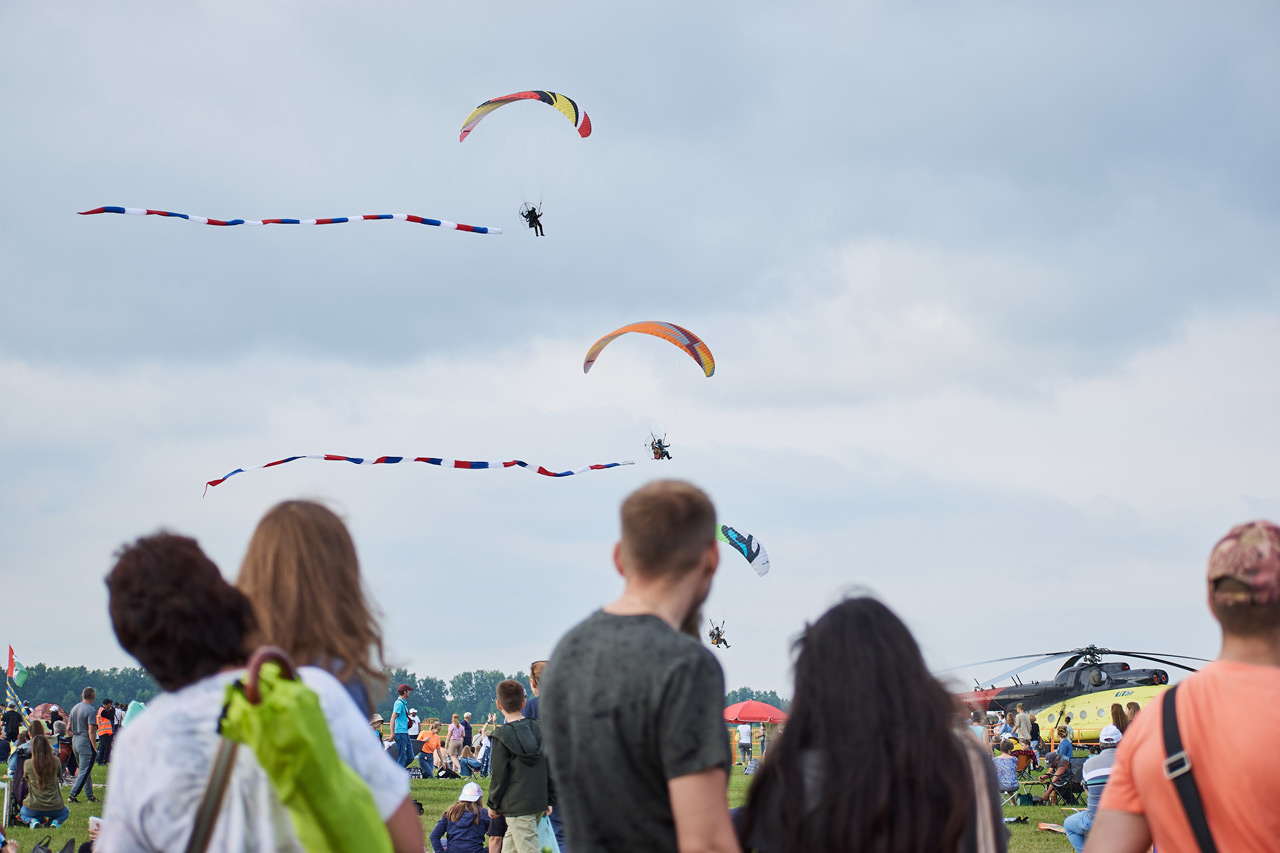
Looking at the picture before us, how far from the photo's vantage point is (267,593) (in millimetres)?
2727

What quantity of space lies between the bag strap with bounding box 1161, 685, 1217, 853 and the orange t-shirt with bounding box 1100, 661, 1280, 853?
0.01m

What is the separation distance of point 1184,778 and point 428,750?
24626 millimetres

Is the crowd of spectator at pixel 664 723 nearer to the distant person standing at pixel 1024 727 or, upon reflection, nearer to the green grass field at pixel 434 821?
the green grass field at pixel 434 821

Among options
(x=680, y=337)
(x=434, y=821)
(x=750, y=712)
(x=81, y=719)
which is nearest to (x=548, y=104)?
(x=680, y=337)

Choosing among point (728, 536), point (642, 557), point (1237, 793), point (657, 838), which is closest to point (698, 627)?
point (642, 557)

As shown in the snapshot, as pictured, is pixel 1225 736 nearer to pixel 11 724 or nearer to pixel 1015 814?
pixel 1015 814

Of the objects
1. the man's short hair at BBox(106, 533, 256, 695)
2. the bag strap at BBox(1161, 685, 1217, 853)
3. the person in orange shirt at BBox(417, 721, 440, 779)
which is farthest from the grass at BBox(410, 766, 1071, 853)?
the man's short hair at BBox(106, 533, 256, 695)

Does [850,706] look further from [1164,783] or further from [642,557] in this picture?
[1164,783]

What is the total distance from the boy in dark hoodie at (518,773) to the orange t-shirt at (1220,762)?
575 centimetres

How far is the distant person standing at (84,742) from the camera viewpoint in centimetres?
1709

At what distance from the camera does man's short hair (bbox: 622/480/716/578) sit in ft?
8.96

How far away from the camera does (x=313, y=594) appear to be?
273cm

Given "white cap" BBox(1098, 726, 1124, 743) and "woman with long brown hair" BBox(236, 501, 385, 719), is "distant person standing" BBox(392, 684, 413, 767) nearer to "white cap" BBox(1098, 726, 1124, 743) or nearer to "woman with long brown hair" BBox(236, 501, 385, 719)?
"white cap" BBox(1098, 726, 1124, 743)

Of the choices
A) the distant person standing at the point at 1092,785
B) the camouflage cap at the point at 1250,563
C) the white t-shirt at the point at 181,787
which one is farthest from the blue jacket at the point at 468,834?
the camouflage cap at the point at 1250,563
